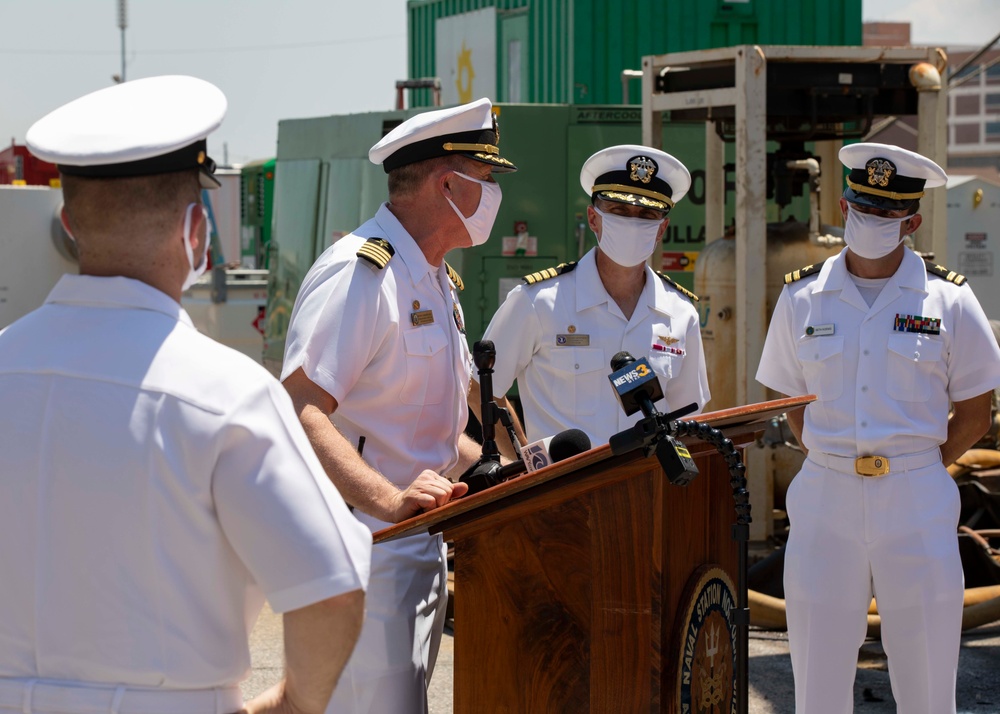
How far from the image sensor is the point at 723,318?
23.1 ft

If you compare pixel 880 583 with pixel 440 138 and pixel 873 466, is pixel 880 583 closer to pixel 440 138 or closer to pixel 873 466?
pixel 873 466

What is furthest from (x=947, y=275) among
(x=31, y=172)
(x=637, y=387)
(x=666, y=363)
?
(x=31, y=172)

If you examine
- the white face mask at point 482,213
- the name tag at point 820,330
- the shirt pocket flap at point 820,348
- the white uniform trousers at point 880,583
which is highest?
the white face mask at point 482,213

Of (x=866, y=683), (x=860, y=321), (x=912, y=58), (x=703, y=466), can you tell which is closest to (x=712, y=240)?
(x=912, y=58)

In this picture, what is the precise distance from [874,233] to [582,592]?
6.93 ft

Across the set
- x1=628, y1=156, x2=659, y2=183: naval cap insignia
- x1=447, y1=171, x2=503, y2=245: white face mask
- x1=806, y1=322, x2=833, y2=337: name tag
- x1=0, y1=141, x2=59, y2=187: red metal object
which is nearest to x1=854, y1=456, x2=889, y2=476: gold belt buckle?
x1=806, y1=322, x2=833, y2=337: name tag

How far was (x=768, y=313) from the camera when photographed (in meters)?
6.98

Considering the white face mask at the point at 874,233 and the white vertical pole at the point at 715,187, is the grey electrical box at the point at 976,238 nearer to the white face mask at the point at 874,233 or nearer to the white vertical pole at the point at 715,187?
the white vertical pole at the point at 715,187

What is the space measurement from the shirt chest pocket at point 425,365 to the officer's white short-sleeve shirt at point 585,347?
119cm

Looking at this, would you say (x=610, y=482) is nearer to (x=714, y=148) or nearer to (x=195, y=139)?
(x=195, y=139)

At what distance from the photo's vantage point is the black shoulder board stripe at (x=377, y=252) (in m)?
2.94

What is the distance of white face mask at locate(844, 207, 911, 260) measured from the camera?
4188mm

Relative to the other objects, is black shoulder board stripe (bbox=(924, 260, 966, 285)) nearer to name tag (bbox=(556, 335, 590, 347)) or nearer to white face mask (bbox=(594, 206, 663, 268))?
white face mask (bbox=(594, 206, 663, 268))

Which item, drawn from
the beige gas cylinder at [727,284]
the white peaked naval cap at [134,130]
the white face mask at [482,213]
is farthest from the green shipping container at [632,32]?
the white peaked naval cap at [134,130]
